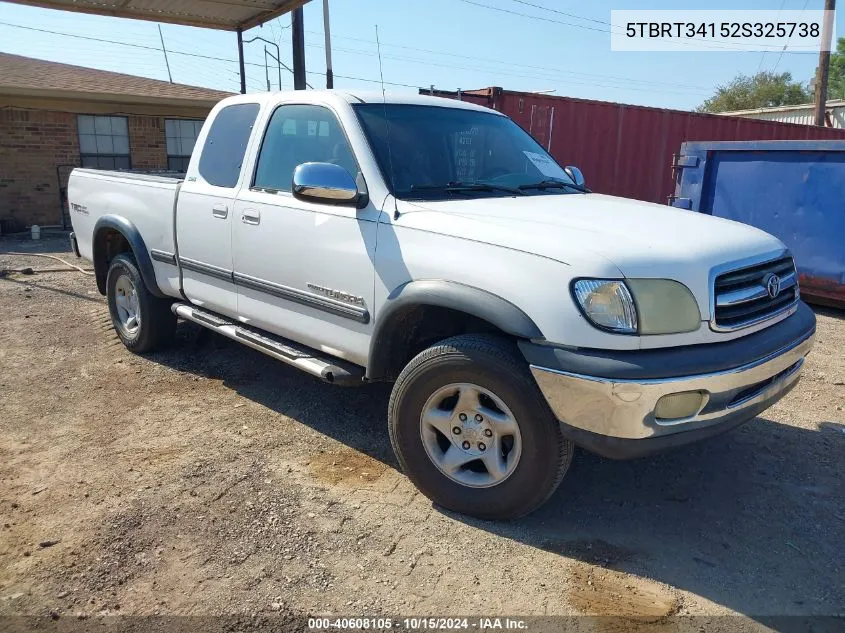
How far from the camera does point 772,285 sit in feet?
10.2

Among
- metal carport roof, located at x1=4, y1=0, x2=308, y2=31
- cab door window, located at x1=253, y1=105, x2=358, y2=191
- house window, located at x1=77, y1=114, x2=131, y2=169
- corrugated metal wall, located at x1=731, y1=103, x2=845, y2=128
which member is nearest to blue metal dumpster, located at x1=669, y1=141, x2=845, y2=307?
metal carport roof, located at x1=4, y1=0, x2=308, y2=31

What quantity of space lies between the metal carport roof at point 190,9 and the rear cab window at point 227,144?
12.4 ft

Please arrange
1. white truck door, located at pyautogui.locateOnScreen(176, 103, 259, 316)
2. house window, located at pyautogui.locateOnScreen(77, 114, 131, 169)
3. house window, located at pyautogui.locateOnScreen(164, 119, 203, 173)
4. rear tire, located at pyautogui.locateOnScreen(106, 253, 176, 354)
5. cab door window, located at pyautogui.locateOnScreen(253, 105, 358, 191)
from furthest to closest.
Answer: house window, located at pyautogui.locateOnScreen(164, 119, 203, 173) → house window, located at pyautogui.locateOnScreen(77, 114, 131, 169) → rear tire, located at pyautogui.locateOnScreen(106, 253, 176, 354) → white truck door, located at pyautogui.locateOnScreen(176, 103, 259, 316) → cab door window, located at pyautogui.locateOnScreen(253, 105, 358, 191)


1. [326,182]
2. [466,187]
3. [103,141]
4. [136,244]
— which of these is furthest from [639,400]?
[103,141]

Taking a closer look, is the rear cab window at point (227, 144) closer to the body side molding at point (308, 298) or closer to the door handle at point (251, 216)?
the door handle at point (251, 216)

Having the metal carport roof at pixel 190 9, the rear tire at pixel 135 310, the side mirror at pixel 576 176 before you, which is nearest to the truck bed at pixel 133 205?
the rear tire at pixel 135 310

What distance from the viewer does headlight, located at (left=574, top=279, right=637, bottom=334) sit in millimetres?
2652

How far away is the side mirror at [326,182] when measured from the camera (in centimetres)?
333

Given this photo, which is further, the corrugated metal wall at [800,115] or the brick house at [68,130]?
the corrugated metal wall at [800,115]

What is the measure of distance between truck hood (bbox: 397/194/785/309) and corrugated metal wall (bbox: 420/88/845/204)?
800 cm

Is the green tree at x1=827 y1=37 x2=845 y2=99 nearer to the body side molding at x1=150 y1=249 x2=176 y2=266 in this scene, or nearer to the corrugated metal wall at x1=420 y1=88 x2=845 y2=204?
the corrugated metal wall at x1=420 y1=88 x2=845 y2=204

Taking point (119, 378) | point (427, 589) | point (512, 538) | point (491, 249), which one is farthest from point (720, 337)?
point (119, 378)

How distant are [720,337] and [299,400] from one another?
290 centimetres

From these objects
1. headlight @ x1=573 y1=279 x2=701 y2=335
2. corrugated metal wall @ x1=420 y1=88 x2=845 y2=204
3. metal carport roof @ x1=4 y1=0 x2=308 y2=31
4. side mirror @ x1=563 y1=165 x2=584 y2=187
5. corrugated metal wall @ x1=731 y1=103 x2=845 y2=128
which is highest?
corrugated metal wall @ x1=731 y1=103 x2=845 y2=128
